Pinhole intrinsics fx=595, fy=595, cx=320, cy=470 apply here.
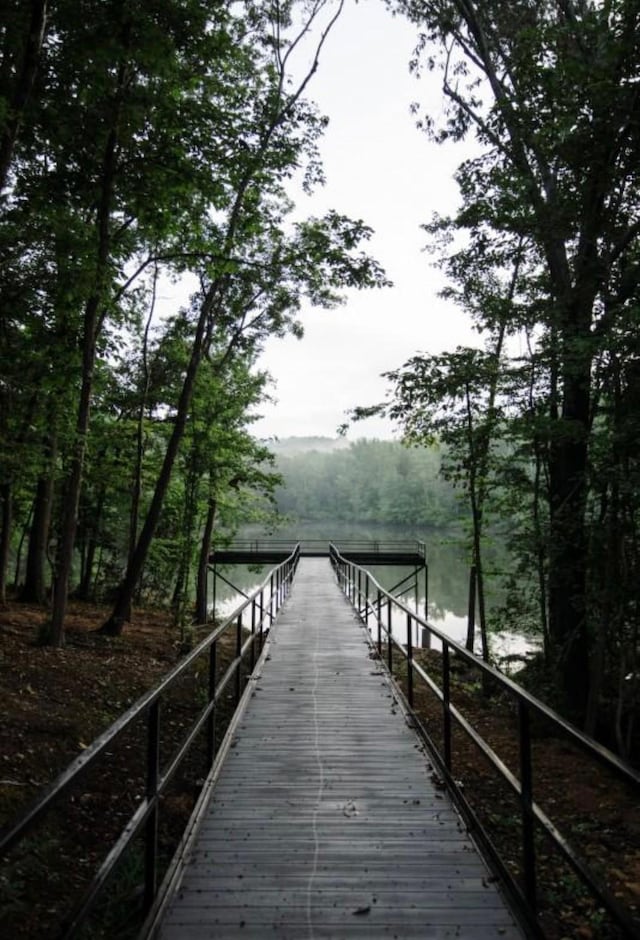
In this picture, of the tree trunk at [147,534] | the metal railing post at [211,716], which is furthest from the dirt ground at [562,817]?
the tree trunk at [147,534]

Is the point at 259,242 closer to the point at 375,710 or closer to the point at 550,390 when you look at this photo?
the point at 550,390

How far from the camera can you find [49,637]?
8836mm

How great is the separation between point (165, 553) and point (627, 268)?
14.9 meters

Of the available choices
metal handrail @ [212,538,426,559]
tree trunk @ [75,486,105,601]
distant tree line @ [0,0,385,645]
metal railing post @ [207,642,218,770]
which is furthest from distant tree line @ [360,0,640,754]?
metal handrail @ [212,538,426,559]

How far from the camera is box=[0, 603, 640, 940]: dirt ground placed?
3.75 meters

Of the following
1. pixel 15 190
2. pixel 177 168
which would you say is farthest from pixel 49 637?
pixel 177 168

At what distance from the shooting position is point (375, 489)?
96.6 m

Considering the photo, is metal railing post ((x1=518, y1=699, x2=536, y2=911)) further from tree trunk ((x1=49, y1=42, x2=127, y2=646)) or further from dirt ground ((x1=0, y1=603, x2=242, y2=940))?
tree trunk ((x1=49, y1=42, x2=127, y2=646))

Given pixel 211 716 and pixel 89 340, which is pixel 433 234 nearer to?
pixel 89 340

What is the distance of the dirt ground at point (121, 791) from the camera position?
148 inches

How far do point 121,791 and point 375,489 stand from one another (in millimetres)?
91843

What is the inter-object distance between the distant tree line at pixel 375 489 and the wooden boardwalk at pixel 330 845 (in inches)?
2310

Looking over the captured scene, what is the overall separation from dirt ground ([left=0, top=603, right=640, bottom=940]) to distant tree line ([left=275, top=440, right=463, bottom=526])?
180ft

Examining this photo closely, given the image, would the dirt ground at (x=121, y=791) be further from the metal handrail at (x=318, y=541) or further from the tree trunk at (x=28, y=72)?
the metal handrail at (x=318, y=541)
